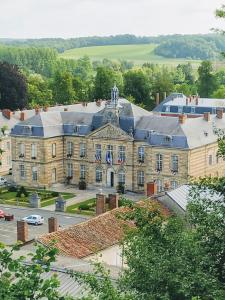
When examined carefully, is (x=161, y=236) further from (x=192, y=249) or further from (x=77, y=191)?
(x=77, y=191)

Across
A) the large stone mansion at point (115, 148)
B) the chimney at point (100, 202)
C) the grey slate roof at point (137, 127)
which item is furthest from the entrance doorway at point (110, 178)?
the chimney at point (100, 202)

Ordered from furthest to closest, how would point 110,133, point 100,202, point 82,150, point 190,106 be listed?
point 190,106, point 82,150, point 110,133, point 100,202

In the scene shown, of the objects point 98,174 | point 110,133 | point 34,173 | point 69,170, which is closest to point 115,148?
point 110,133

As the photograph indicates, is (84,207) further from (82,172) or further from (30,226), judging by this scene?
(82,172)

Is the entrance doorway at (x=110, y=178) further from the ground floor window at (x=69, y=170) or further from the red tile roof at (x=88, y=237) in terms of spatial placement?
the red tile roof at (x=88, y=237)

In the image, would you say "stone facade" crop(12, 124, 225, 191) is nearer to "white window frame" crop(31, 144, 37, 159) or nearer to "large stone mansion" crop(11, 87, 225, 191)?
"large stone mansion" crop(11, 87, 225, 191)

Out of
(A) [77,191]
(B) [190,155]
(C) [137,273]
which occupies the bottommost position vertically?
(A) [77,191]

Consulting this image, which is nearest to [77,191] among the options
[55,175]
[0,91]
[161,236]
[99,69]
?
[55,175]
